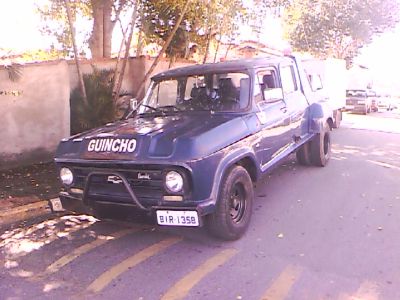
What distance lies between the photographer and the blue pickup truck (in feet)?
13.2

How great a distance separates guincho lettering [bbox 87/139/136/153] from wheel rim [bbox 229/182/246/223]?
4.00 feet

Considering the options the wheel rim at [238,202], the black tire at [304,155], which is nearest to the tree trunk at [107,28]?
the black tire at [304,155]

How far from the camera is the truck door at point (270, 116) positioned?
530 cm

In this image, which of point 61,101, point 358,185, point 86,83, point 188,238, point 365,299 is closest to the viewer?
point 365,299

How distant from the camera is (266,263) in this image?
412 cm

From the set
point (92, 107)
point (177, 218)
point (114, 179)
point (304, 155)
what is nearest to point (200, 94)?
point (114, 179)

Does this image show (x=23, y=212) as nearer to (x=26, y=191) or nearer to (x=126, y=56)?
(x=26, y=191)

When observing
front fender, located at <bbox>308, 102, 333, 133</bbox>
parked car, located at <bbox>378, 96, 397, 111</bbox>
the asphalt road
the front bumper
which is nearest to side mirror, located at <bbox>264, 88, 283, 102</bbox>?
the asphalt road

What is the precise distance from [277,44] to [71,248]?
2909 centimetres

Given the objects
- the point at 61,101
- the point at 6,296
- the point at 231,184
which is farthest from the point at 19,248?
the point at 61,101

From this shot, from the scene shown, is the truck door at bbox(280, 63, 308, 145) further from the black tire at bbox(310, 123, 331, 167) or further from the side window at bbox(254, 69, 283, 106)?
the black tire at bbox(310, 123, 331, 167)

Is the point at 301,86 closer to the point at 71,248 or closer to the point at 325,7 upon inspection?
the point at 71,248

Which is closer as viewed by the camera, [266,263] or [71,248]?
[266,263]

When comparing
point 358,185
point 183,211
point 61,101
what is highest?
point 61,101
